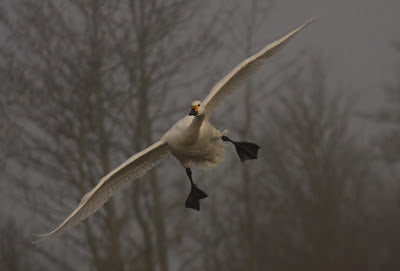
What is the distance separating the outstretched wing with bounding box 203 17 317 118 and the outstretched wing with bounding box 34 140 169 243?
1.81 feet

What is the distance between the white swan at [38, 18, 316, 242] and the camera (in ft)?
15.7

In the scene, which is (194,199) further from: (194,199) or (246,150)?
(246,150)

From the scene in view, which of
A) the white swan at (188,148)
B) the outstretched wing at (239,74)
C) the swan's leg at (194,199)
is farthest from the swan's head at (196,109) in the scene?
the swan's leg at (194,199)

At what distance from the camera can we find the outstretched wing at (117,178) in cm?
505

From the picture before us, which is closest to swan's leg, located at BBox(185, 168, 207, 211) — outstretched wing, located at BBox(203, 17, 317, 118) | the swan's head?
outstretched wing, located at BBox(203, 17, 317, 118)

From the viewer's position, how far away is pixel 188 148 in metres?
4.82

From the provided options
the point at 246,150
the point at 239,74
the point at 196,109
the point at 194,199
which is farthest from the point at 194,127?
the point at 246,150

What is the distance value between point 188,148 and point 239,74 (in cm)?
93

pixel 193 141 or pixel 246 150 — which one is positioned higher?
pixel 193 141

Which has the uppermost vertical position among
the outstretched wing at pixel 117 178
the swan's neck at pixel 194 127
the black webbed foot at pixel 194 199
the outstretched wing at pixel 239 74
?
the outstretched wing at pixel 239 74

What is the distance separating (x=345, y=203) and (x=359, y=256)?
1.44 meters

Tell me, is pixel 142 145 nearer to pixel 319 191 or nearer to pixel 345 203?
pixel 319 191

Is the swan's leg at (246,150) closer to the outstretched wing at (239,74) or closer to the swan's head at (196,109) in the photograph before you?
the outstretched wing at (239,74)

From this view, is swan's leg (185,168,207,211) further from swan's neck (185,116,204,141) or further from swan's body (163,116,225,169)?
swan's neck (185,116,204,141)
